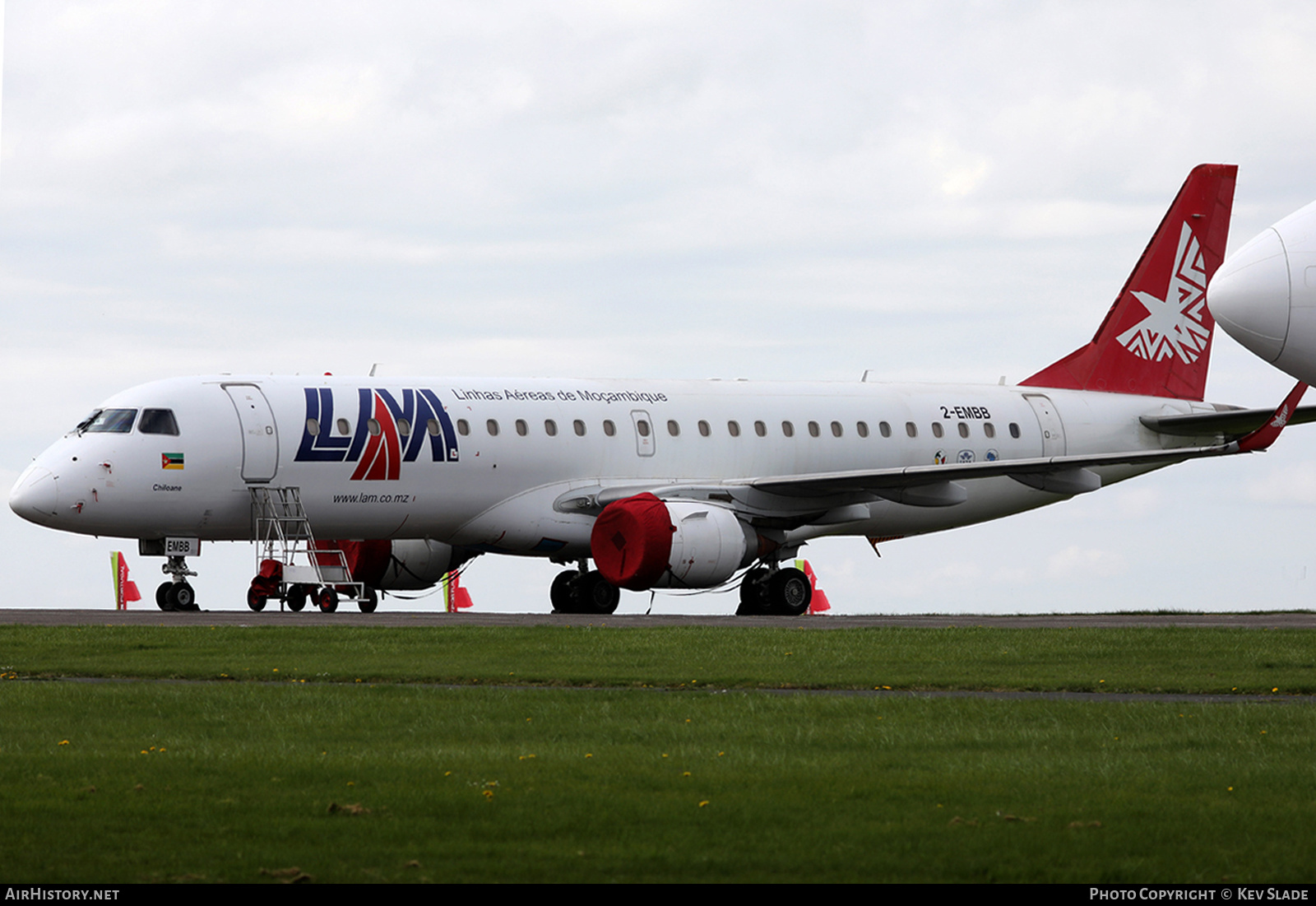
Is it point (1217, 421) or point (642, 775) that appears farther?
point (1217, 421)

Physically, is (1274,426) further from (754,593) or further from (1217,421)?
(754,593)

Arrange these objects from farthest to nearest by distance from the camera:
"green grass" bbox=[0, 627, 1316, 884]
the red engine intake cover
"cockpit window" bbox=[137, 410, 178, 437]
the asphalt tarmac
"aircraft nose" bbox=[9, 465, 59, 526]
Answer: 1. the red engine intake cover
2. "cockpit window" bbox=[137, 410, 178, 437]
3. "aircraft nose" bbox=[9, 465, 59, 526]
4. the asphalt tarmac
5. "green grass" bbox=[0, 627, 1316, 884]

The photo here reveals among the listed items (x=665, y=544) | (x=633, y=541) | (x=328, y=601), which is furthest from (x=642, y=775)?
(x=328, y=601)

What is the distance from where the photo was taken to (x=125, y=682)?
17.5m

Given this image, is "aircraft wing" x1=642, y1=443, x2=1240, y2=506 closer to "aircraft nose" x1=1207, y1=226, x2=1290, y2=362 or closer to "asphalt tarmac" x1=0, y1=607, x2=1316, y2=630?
"asphalt tarmac" x1=0, y1=607, x2=1316, y2=630

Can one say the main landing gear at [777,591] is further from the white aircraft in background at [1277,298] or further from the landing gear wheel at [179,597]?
the white aircraft in background at [1277,298]

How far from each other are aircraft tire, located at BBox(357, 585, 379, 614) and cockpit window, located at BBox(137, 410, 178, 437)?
6551 mm

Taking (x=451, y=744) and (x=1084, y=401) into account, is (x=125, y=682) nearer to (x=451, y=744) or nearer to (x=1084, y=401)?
(x=451, y=744)

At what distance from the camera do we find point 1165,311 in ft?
137

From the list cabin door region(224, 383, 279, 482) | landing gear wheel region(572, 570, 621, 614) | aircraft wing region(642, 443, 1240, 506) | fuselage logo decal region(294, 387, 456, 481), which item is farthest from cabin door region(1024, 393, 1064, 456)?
cabin door region(224, 383, 279, 482)

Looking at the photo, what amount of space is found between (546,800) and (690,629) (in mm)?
14570

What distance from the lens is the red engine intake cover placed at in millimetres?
30719

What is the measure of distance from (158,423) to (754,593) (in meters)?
11.6
